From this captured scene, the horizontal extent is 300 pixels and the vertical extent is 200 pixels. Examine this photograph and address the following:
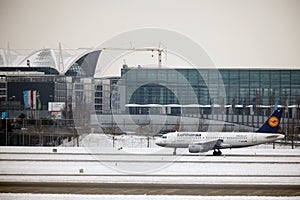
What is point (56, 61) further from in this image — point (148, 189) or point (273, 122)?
point (148, 189)

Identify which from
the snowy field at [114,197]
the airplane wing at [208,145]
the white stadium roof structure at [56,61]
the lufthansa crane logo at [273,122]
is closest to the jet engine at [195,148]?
the airplane wing at [208,145]

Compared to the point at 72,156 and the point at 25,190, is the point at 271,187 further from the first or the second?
the point at 72,156

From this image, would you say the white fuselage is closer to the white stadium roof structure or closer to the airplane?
the airplane

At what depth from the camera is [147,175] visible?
32156mm

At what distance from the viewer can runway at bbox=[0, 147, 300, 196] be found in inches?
1031

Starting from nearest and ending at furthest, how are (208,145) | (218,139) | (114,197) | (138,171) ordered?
1. (114,197)
2. (138,171)
3. (208,145)
4. (218,139)

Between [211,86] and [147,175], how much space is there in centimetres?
6095

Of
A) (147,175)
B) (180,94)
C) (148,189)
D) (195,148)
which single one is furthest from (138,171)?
(180,94)

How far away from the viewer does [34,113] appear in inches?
3349

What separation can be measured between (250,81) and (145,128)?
23.3m

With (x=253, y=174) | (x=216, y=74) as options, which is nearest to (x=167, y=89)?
(x=216, y=74)

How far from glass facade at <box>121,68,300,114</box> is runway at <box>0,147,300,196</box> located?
47481 millimetres

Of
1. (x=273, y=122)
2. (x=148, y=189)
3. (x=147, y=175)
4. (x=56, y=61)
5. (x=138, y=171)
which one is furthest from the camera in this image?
(x=56, y=61)

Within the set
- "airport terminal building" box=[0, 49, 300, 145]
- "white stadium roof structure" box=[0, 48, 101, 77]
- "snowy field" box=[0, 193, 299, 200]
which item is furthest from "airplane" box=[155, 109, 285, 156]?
"white stadium roof structure" box=[0, 48, 101, 77]
